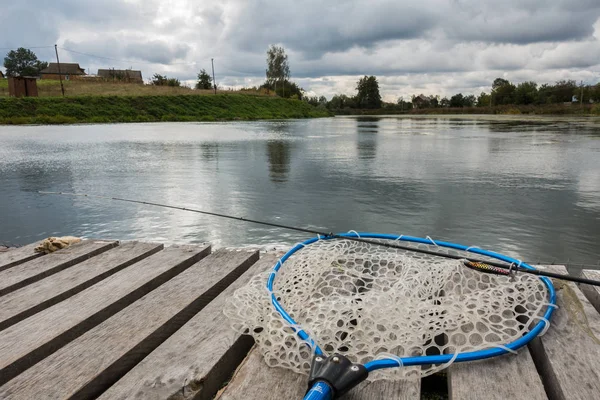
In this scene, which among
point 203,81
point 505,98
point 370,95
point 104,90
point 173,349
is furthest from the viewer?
point 370,95

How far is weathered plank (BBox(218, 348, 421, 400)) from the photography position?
4.82ft

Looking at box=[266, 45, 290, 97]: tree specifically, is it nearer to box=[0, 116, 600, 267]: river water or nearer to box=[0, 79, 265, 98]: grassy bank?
box=[0, 79, 265, 98]: grassy bank

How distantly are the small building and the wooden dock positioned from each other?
56101mm

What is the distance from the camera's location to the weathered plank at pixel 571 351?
4.92 ft

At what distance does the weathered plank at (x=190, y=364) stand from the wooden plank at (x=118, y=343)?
0.33 feet

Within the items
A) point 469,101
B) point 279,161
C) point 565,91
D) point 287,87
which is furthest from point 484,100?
point 279,161

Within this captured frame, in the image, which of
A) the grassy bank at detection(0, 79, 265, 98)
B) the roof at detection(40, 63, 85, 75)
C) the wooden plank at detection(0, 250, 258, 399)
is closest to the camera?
the wooden plank at detection(0, 250, 258, 399)

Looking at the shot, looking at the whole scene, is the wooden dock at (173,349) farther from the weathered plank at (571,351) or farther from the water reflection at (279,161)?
the water reflection at (279,161)

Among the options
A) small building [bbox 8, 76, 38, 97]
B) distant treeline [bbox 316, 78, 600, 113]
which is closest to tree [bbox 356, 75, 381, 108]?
distant treeline [bbox 316, 78, 600, 113]

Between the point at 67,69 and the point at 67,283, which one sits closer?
the point at 67,283

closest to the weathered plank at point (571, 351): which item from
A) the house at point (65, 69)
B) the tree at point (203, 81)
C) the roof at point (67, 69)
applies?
the tree at point (203, 81)

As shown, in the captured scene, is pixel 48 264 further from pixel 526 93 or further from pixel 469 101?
pixel 469 101

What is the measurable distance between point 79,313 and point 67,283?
58cm

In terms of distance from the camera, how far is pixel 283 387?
59.7 inches
